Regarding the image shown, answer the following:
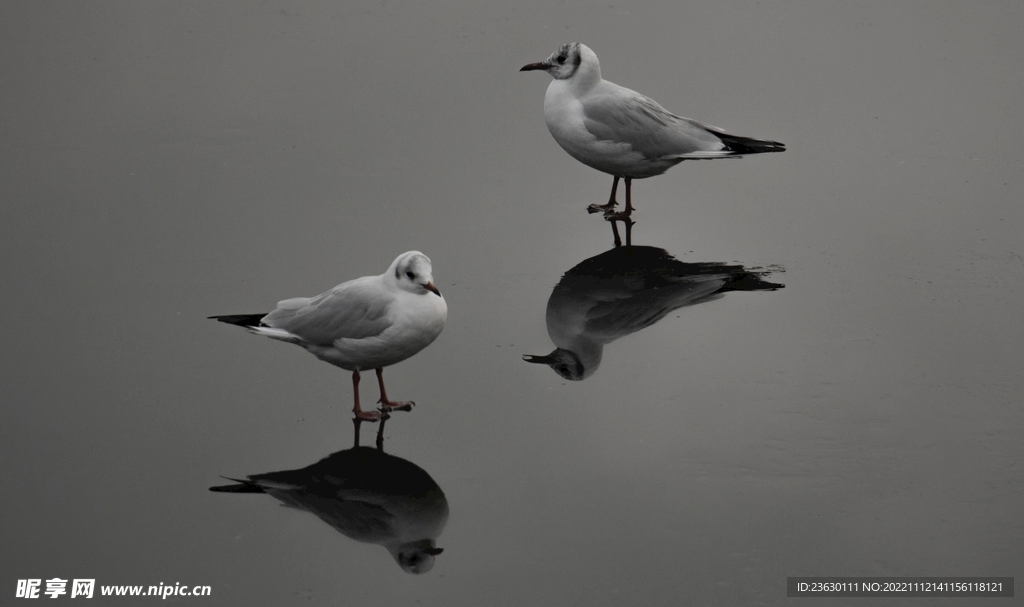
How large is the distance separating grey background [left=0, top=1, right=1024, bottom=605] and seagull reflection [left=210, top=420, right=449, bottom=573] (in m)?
0.09

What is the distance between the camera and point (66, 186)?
8.43m

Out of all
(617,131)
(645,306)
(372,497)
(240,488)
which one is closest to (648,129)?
(617,131)

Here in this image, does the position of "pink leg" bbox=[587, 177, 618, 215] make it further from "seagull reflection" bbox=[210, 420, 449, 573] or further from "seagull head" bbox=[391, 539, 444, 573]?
"seagull head" bbox=[391, 539, 444, 573]

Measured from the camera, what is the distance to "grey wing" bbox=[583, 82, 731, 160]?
8008 millimetres

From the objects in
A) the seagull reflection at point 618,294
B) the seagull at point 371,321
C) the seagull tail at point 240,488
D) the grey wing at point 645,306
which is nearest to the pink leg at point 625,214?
the seagull reflection at point 618,294

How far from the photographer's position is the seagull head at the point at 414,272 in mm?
5516

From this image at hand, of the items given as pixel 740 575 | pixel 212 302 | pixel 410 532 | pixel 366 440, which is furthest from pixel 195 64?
pixel 740 575

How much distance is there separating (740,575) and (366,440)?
1.97 metres

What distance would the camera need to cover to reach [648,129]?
803 cm

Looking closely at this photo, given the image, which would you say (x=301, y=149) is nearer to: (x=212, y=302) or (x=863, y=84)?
(x=212, y=302)

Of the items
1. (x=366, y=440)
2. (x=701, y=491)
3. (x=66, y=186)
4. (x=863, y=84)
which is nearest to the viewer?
(x=701, y=491)

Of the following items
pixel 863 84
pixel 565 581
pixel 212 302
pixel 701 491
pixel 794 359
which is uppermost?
pixel 863 84

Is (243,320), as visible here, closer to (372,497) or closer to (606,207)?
(372,497)

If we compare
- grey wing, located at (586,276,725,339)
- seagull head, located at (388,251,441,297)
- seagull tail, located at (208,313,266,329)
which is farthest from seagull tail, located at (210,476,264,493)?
grey wing, located at (586,276,725,339)
